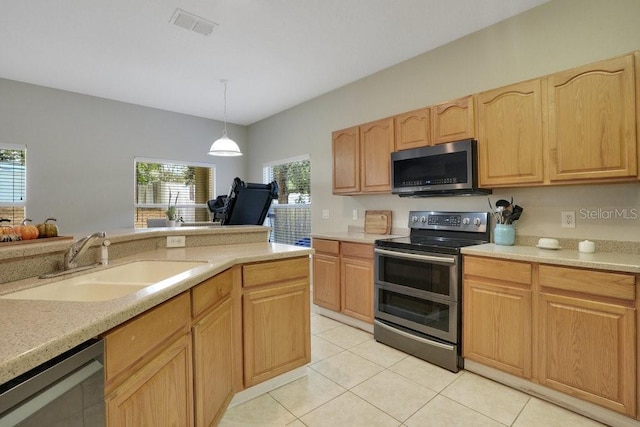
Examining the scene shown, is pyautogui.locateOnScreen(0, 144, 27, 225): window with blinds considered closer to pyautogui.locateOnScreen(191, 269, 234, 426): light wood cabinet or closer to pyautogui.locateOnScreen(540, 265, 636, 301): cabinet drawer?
pyautogui.locateOnScreen(191, 269, 234, 426): light wood cabinet

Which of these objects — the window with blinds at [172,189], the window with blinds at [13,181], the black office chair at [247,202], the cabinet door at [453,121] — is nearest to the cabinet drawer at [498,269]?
the cabinet door at [453,121]

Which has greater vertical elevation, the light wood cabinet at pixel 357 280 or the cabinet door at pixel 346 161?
the cabinet door at pixel 346 161

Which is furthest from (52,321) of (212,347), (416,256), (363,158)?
(363,158)

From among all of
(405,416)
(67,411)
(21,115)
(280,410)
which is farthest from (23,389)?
(21,115)

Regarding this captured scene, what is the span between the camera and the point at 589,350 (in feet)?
5.71

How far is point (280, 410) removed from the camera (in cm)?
186

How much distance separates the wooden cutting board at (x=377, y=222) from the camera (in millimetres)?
3404

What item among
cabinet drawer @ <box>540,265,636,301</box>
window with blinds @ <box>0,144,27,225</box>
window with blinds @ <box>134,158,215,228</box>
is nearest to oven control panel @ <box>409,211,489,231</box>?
cabinet drawer @ <box>540,265,636,301</box>

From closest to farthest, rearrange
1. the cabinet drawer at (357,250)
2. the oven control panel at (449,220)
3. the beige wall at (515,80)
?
the beige wall at (515,80)
the oven control panel at (449,220)
the cabinet drawer at (357,250)

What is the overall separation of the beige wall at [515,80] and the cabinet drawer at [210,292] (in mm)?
2121

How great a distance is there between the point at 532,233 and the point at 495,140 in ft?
2.57

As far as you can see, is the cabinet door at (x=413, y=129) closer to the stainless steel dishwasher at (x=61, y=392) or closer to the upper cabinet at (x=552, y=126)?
the upper cabinet at (x=552, y=126)

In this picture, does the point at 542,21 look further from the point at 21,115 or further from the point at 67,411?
the point at 21,115

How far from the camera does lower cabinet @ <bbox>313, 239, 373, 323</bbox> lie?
296 centimetres
